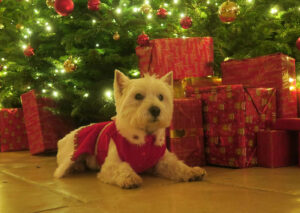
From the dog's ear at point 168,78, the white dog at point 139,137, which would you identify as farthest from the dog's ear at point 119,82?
the dog's ear at point 168,78

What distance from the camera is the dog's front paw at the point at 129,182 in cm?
195

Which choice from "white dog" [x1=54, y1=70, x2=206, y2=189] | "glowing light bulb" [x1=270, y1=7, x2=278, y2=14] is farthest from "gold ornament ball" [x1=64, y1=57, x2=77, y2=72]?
"glowing light bulb" [x1=270, y1=7, x2=278, y2=14]

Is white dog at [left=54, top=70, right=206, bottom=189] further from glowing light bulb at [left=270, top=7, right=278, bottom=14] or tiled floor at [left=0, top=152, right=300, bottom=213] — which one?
glowing light bulb at [left=270, top=7, right=278, bottom=14]

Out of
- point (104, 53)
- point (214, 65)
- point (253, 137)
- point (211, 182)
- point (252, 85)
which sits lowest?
point (211, 182)

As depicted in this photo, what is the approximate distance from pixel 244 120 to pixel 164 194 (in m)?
1.05

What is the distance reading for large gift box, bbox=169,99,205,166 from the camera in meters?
2.62

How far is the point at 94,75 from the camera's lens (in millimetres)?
3512

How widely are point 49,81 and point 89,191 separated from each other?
2091 millimetres

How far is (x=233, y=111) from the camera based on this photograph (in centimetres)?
254

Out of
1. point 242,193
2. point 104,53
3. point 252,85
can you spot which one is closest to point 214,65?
point 252,85

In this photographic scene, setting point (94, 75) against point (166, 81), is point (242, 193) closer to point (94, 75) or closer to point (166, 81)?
point (166, 81)

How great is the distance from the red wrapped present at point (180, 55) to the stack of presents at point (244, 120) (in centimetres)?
32

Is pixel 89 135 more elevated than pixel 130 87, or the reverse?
pixel 130 87

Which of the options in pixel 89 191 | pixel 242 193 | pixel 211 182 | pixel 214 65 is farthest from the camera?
pixel 214 65
